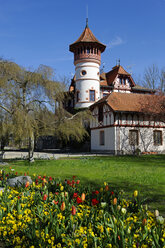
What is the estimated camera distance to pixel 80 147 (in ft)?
118

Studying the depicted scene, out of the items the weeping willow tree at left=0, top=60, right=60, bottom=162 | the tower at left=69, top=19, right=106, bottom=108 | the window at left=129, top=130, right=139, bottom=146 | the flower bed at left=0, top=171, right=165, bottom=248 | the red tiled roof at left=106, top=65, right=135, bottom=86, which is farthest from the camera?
the red tiled roof at left=106, top=65, right=135, bottom=86

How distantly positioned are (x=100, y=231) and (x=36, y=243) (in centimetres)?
90

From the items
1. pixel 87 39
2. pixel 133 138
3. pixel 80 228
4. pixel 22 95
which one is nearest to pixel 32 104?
pixel 22 95

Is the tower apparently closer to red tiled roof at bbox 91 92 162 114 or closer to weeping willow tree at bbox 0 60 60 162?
red tiled roof at bbox 91 92 162 114

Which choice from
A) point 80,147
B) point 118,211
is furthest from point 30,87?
point 80,147

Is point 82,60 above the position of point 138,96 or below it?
above

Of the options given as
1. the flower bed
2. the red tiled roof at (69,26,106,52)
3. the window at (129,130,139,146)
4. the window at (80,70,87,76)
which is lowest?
the flower bed

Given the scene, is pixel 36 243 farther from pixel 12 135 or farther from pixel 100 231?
pixel 12 135

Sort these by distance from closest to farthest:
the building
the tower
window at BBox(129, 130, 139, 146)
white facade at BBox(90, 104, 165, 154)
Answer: white facade at BBox(90, 104, 165, 154) < the building < window at BBox(129, 130, 139, 146) < the tower

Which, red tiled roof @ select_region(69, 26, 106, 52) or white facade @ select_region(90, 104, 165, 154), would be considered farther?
red tiled roof @ select_region(69, 26, 106, 52)

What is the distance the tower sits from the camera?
119 feet

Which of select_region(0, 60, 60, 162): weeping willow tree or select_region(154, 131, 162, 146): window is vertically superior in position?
select_region(0, 60, 60, 162): weeping willow tree

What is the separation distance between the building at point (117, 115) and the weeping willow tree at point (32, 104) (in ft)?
26.7

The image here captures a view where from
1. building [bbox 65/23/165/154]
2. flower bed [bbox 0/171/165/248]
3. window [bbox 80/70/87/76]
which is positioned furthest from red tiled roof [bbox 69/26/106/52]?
flower bed [bbox 0/171/165/248]
